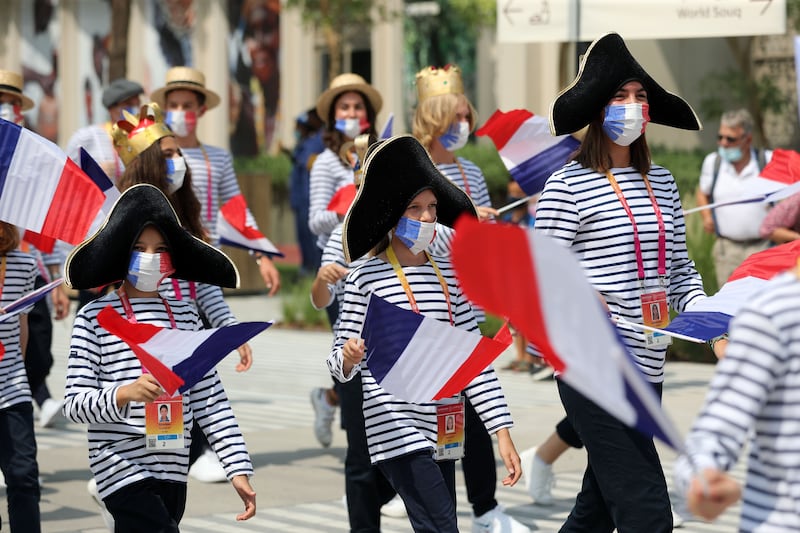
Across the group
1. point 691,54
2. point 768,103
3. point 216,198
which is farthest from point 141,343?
point 691,54

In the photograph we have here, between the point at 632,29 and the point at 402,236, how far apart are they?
5.41m

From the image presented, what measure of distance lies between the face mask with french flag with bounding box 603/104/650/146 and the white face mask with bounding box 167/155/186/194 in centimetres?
195

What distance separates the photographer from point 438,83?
26.3ft

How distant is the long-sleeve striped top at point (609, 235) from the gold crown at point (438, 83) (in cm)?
250

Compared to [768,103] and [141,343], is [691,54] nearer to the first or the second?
[768,103]

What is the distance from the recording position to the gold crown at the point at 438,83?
795 cm

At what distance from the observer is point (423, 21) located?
29125 millimetres

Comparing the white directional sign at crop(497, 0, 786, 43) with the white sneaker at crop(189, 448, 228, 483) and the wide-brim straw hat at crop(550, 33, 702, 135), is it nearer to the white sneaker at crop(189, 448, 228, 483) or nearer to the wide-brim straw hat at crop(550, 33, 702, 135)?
the white sneaker at crop(189, 448, 228, 483)

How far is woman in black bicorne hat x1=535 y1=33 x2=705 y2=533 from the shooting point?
202 inches

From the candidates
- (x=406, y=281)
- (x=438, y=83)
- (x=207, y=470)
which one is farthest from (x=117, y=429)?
(x=207, y=470)

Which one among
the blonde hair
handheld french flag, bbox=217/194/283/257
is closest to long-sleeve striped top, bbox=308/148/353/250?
handheld french flag, bbox=217/194/283/257

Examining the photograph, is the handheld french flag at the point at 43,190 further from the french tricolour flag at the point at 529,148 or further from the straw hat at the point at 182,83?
the straw hat at the point at 182,83

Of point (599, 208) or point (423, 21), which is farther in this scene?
point (423, 21)

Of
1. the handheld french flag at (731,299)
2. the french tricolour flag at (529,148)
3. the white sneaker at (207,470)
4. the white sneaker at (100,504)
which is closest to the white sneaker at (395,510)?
the white sneaker at (207,470)
